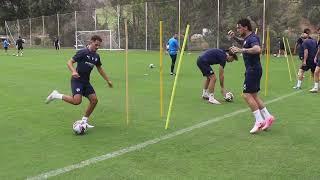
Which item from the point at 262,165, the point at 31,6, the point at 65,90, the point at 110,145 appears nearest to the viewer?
the point at 262,165

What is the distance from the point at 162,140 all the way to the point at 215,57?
194 inches

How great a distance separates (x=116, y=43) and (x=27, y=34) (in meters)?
17.5

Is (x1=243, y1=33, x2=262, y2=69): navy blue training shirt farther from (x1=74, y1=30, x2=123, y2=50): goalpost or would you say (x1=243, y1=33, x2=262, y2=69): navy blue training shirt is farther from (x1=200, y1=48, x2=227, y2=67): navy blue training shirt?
(x1=74, y1=30, x2=123, y2=50): goalpost

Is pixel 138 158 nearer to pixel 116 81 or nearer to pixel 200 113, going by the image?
pixel 200 113

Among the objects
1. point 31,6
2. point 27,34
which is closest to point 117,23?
point 27,34

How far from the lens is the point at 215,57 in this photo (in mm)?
12250

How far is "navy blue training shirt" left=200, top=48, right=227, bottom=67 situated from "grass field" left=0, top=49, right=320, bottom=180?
107cm

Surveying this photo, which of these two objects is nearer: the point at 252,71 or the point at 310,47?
the point at 252,71

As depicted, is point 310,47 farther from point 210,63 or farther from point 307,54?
point 210,63

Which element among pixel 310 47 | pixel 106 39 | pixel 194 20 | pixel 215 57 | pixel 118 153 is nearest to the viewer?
pixel 118 153

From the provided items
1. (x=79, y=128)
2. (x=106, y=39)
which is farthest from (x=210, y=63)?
(x=106, y=39)

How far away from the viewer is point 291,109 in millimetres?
10867

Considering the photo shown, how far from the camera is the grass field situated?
20.3 feet

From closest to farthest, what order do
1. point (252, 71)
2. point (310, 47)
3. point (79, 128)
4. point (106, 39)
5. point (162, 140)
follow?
point (162, 140)
point (79, 128)
point (252, 71)
point (310, 47)
point (106, 39)
